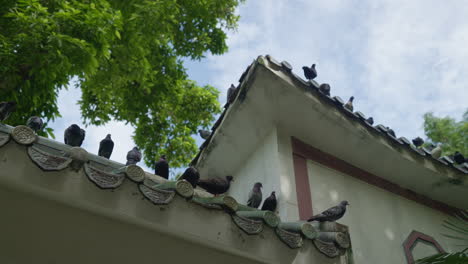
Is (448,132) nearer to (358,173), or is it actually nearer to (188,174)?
(358,173)

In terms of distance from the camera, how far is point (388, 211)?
6.65m

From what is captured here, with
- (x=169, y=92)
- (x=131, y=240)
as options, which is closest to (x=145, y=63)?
(x=169, y=92)

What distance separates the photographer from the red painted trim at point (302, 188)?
5586 millimetres

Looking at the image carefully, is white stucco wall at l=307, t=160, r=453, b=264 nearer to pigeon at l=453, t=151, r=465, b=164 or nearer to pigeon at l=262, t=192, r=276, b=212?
pigeon at l=262, t=192, r=276, b=212

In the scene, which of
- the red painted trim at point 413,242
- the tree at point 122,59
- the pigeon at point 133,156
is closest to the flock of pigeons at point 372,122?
the red painted trim at point 413,242

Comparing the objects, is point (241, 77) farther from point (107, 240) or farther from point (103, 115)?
point (103, 115)

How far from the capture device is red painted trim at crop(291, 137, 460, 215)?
6461 millimetres

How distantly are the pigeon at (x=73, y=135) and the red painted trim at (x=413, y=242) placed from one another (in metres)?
4.87

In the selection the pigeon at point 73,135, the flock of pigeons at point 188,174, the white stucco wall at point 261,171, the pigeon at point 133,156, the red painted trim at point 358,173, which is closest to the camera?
the flock of pigeons at point 188,174

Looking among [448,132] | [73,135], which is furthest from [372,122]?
[448,132]

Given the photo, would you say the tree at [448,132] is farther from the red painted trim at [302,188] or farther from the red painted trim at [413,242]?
the red painted trim at [302,188]

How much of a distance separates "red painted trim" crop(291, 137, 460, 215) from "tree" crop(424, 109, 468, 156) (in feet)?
23.1

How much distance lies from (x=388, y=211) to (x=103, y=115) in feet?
20.8

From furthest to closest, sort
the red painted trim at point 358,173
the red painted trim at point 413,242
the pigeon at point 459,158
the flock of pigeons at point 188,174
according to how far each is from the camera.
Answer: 1. the pigeon at point 459,158
2. the red painted trim at point 358,173
3. the red painted trim at point 413,242
4. the flock of pigeons at point 188,174
